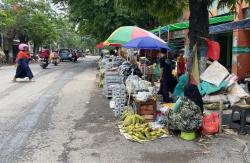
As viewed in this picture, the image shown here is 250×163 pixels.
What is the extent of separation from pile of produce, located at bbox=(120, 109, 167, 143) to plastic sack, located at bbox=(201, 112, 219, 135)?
78 centimetres

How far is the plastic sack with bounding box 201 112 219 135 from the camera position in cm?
861

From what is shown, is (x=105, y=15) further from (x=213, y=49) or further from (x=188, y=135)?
(x=188, y=135)

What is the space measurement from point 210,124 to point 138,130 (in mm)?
1430

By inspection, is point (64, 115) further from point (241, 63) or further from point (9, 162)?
point (241, 63)

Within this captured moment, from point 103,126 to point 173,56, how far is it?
46.5 feet

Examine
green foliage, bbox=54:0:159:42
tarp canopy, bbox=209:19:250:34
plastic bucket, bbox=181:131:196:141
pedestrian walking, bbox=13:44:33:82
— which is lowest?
plastic bucket, bbox=181:131:196:141

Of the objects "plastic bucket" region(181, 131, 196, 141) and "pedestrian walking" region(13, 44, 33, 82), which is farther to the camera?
"pedestrian walking" region(13, 44, 33, 82)

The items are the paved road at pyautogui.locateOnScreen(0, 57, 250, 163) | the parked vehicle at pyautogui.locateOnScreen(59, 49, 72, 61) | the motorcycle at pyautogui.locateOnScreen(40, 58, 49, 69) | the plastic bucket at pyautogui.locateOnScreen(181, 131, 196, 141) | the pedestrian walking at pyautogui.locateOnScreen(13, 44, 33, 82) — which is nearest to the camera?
the paved road at pyautogui.locateOnScreen(0, 57, 250, 163)

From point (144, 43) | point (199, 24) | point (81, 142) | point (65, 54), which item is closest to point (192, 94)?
point (81, 142)

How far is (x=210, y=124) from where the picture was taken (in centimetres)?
866

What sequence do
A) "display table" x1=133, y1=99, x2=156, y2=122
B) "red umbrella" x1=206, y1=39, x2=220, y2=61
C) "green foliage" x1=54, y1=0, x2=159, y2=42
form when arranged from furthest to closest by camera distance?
"green foliage" x1=54, y1=0, x2=159, y2=42, "red umbrella" x1=206, y1=39, x2=220, y2=61, "display table" x1=133, y1=99, x2=156, y2=122

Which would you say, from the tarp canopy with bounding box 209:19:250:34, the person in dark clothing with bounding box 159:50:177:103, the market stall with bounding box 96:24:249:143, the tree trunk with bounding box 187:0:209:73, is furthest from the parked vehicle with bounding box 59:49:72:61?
the tree trunk with bounding box 187:0:209:73

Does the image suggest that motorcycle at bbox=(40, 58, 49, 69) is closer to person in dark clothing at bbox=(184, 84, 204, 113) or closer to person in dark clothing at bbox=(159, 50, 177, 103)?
person in dark clothing at bbox=(159, 50, 177, 103)

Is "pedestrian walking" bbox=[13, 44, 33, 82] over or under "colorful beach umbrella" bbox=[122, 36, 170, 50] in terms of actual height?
under
